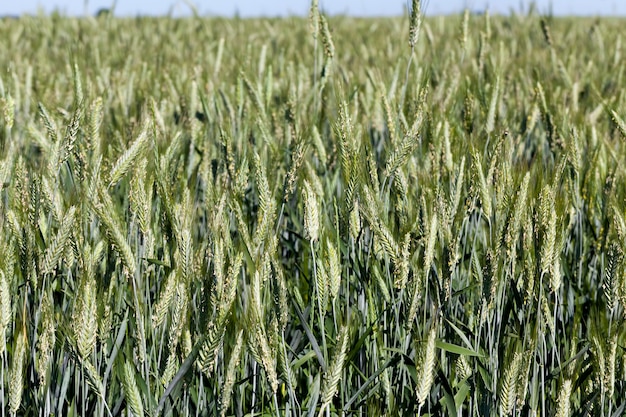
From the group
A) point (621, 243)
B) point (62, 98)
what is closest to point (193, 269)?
point (621, 243)

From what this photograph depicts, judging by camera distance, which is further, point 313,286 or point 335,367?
point 313,286

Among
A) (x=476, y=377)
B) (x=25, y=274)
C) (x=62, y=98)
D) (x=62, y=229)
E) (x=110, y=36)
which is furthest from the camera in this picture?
(x=110, y=36)

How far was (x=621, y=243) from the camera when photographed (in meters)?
1.35

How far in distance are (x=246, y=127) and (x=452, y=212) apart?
82 centimetres

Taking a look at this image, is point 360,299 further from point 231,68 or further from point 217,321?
point 231,68

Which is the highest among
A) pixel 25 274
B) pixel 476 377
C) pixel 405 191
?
pixel 405 191

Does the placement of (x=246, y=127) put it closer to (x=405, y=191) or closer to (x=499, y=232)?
(x=405, y=191)

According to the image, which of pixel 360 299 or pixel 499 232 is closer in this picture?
pixel 499 232

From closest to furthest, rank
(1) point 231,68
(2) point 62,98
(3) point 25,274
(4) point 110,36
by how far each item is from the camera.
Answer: (3) point 25,274, (2) point 62,98, (1) point 231,68, (4) point 110,36

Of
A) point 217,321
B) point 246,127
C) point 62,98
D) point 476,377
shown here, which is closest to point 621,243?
point 476,377

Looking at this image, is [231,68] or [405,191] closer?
[405,191]

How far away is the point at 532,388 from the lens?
1.40 m

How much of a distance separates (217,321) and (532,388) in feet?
1.91

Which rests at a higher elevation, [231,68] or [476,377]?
[231,68]
